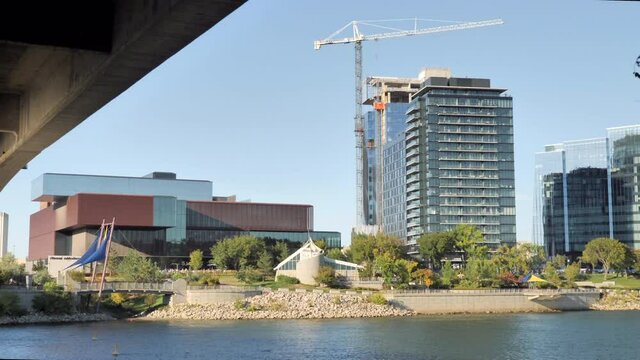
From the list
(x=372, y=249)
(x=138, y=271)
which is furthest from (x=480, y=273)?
(x=138, y=271)

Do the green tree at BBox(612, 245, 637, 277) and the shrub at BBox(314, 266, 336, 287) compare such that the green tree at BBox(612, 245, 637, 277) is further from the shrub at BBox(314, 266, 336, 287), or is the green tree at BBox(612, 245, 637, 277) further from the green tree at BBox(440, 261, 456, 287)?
the shrub at BBox(314, 266, 336, 287)

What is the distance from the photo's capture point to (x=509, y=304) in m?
133

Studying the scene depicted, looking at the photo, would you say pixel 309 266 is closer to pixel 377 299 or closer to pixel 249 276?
pixel 249 276

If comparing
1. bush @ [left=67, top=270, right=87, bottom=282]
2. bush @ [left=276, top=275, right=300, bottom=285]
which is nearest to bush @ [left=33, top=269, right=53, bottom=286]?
bush @ [left=67, top=270, right=87, bottom=282]

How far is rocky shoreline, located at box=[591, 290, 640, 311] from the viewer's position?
139m

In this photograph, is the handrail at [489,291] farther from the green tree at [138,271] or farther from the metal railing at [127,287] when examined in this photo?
the green tree at [138,271]

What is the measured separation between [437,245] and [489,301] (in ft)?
175

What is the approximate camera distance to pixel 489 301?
131625 millimetres

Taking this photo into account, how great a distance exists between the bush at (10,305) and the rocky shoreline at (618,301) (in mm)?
96317

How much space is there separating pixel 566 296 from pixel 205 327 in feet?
235

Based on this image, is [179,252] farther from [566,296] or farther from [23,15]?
[23,15]

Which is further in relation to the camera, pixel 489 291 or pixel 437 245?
pixel 437 245

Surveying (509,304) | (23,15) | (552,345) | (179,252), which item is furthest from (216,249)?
(23,15)

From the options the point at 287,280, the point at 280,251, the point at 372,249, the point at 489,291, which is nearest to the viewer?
the point at 489,291
